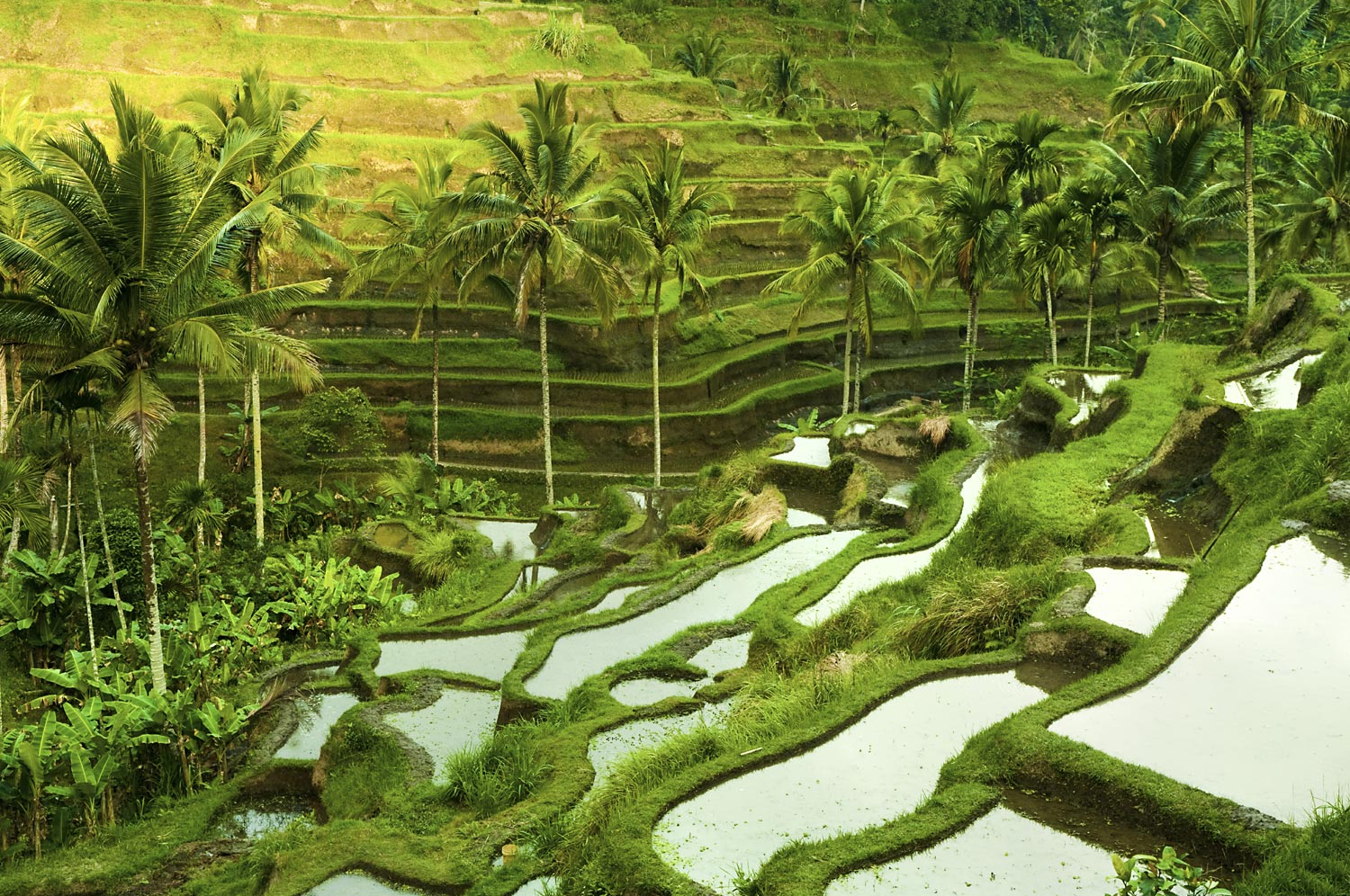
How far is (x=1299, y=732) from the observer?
964cm

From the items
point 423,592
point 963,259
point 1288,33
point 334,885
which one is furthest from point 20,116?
point 1288,33

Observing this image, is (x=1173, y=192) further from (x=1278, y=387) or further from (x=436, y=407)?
(x=436, y=407)

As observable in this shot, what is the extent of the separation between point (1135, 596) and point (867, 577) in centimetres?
492

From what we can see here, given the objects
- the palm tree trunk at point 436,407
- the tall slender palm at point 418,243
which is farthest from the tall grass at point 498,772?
the palm tree trunk at point 436,407

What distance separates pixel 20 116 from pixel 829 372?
84.6 ft

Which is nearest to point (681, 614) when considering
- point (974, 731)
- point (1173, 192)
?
point (974, 731)

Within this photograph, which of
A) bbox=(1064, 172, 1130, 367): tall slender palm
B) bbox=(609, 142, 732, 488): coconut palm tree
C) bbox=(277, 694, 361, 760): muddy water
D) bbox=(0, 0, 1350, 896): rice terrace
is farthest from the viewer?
bbox=(1064, 172, 1130, 367): tall slender palm

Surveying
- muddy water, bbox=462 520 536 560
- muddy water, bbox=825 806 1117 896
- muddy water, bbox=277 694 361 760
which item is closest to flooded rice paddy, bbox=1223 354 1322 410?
muddy water, bbox=825 806 1117 896

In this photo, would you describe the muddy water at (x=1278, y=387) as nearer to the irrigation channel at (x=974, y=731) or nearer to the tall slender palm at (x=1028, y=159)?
the irrigation channel at (x=974, y=731)

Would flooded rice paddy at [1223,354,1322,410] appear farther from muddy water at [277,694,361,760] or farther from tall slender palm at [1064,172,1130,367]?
muddy water at [277,694,361,760]

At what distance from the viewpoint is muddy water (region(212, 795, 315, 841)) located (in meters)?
13.9

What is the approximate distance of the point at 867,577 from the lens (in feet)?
57.5

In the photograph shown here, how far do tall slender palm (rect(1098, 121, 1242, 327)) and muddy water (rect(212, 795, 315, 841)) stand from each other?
26478mm

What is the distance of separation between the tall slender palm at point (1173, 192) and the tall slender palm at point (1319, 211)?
6630 mm
